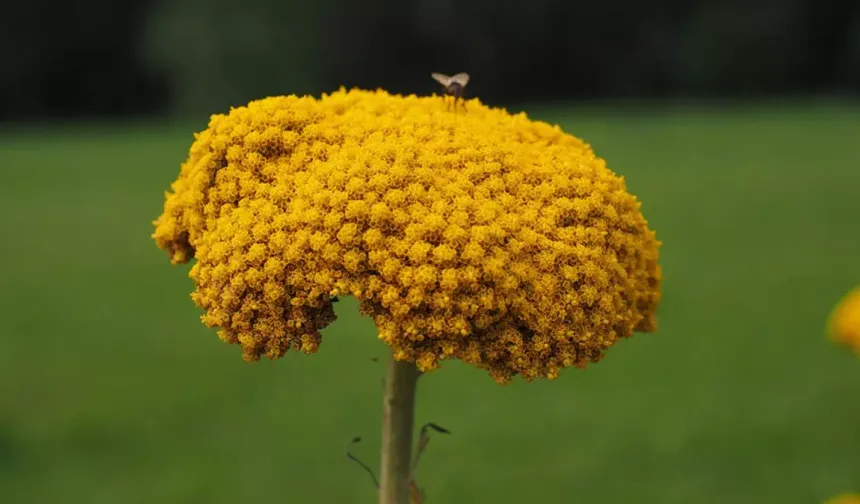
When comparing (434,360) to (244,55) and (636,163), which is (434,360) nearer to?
(636,163)

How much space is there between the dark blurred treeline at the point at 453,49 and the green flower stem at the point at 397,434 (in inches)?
854

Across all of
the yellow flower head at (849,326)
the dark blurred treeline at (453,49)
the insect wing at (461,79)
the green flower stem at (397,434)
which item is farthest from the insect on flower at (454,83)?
the dark blurred treeline at (453,49)

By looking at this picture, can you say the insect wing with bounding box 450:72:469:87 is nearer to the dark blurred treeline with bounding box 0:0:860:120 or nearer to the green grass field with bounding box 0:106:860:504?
the green grass field with bounding box 0:106:860:504

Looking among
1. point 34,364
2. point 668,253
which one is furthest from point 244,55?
point 34,364

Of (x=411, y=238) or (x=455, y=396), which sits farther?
(x=455, y=396)

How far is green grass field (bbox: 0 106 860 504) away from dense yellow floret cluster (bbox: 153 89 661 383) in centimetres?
291

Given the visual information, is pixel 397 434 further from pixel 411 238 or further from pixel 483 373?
pixel 483 373

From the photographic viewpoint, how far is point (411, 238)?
68.7 inches

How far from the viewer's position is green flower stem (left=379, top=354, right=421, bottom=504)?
210 cm

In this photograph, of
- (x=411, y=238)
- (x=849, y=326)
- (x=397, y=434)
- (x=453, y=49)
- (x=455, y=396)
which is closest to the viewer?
(x=411, y=238)

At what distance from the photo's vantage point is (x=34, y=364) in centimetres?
671

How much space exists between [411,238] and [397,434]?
1.72ft

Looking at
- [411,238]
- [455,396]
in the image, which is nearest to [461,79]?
[411,238]

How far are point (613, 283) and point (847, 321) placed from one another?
0.81 metres
